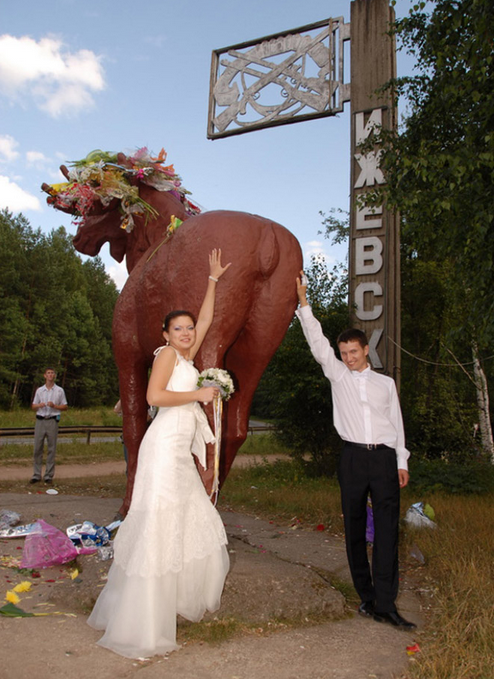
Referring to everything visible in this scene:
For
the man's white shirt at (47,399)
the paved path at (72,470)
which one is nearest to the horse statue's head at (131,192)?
the man's white shirt at (47,399)

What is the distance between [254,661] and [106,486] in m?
5.62

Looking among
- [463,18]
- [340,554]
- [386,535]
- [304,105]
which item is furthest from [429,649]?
[304,105]

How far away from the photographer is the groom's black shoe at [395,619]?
2996 mm

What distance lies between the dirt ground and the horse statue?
69 cm

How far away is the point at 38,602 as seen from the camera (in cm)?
319

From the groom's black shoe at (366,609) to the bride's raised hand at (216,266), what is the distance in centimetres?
210

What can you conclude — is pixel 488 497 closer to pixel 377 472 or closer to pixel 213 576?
pixel 377 472

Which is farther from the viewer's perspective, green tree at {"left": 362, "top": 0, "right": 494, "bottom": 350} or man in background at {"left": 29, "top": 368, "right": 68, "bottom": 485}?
man in background at {"left": 29, "top": 368, "right": 68, "bottom": 485}

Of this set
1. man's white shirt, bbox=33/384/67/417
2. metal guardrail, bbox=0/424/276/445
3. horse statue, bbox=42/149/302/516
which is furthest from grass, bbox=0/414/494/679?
metal guardrail, bbox=0/424/276/445

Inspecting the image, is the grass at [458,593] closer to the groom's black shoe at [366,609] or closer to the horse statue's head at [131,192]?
the groom's black shoe at [366,609]

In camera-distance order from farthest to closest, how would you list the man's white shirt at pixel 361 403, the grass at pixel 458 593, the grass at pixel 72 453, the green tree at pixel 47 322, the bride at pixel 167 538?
the green tree at pixel 47 322, the grass at pixel 72 453, the man's white shirt at pixel 361 403, the bride at pixel 167 538, the grass at pixel 458 593

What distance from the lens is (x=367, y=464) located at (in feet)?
→ 10.6

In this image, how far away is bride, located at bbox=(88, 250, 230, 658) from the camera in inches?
101

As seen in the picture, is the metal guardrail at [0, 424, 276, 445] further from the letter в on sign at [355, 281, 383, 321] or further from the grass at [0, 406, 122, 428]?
the letter в on sign at [355, 281, 383, 321]
